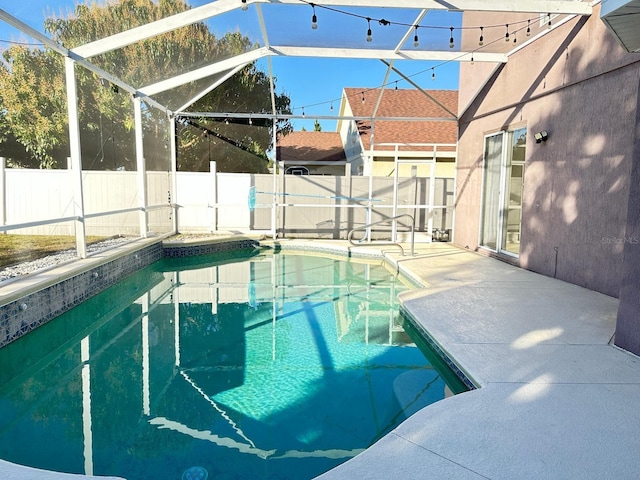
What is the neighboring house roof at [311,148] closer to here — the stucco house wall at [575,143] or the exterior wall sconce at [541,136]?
the stucco house wall at [575,143]

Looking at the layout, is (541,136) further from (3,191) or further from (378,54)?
(3,191)

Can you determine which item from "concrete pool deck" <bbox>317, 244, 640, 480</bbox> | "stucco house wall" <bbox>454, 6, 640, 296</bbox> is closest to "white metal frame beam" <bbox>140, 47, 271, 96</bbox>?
"stucco house wall" <bbox>454, 6, 640, 296</bbox>

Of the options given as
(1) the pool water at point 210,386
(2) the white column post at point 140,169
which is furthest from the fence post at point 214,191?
(1) the pool water at point 210,386

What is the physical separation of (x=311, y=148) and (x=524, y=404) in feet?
52.1

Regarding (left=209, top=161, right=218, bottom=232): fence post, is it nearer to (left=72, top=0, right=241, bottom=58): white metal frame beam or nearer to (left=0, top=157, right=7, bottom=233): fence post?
(left=0, top=157, right=7, bottom=233): fence post

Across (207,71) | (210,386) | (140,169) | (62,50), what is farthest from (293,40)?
(210,386)

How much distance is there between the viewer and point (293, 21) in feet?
19.6

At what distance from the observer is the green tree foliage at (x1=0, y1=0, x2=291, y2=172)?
5.48 metres

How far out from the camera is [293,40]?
22.3 feet

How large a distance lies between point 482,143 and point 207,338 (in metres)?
6.33

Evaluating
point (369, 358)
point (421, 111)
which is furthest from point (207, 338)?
point (421, 111)

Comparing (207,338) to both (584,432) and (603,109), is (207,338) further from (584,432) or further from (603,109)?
(603,109)

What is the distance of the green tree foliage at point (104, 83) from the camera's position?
18.0ft

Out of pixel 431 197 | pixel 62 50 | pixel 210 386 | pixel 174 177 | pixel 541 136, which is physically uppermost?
pixel 62 50
